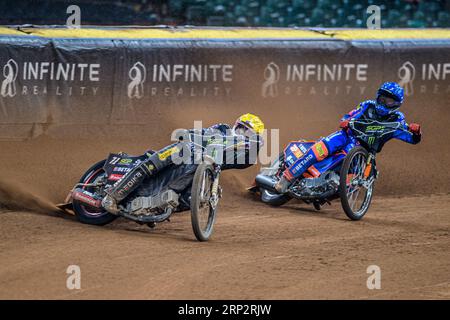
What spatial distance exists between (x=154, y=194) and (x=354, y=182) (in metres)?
2.77

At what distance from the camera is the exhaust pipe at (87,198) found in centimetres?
977

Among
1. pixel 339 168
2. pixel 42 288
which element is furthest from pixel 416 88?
pixel 42 288

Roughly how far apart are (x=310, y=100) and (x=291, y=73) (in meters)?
0.53

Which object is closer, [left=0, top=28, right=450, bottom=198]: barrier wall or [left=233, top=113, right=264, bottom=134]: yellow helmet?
[left=233, top=113, right=264, bottom=134]: yellow helmet

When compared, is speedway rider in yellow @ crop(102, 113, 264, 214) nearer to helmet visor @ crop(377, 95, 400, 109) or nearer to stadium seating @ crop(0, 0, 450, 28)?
helmet visor @ crop(377, 95, 400, 109)

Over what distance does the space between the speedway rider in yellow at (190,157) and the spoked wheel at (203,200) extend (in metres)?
0.30

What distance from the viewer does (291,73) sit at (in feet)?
44.6

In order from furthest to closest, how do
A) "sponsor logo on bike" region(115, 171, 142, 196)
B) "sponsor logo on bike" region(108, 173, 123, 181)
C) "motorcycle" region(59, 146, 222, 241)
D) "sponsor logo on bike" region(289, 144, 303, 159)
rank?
"sponsor logo on bike" region(289, 144, 303, 159), "sponsor logo on bike" region(108, 173, 123, 181), "sponsor logo on bike" region(115, 171, 142, 196), "motorcycle" region(59, 146, 222, 241)

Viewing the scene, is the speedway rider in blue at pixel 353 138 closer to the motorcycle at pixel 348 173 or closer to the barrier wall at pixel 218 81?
the motorcycle at pixel 348 173

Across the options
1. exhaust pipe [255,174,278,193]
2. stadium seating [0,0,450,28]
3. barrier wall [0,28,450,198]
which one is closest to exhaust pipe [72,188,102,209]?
barrier wall [0,28,450,198]

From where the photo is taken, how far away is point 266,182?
1169 centimetres

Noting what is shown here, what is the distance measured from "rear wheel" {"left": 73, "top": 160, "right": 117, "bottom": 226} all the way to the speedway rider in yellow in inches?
11.2

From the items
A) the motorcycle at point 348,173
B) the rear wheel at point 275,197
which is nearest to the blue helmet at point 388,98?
the motorcycle at point 348,173

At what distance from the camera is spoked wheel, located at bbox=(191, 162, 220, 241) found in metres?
8.95
